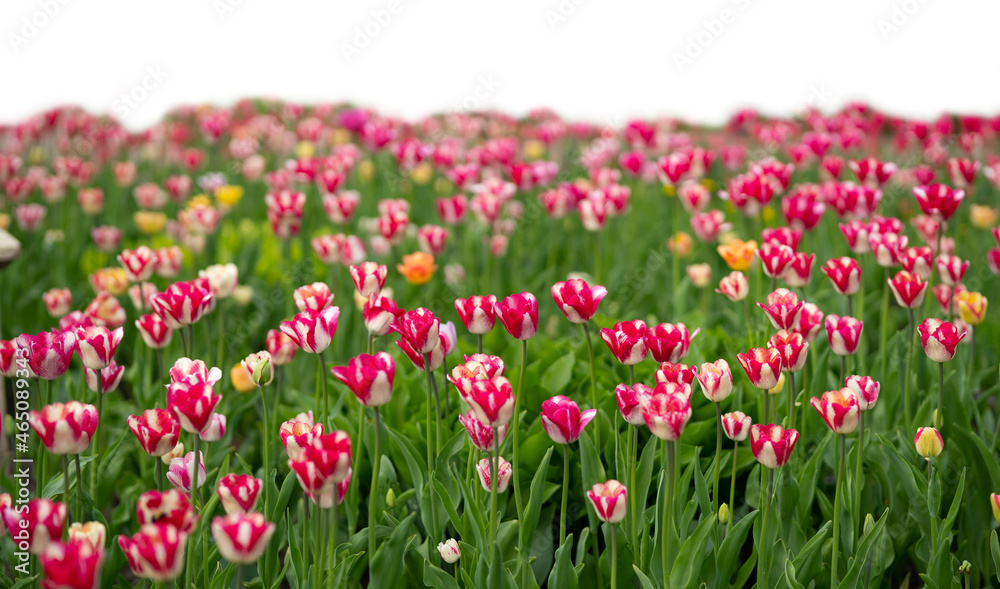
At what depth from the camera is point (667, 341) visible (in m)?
1.91

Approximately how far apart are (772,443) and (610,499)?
0.40 metres

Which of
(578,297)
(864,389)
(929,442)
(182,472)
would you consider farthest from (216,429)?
(929,442)

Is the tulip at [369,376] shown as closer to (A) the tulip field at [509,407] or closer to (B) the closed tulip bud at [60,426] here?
(A) the tulip field at [509,407]

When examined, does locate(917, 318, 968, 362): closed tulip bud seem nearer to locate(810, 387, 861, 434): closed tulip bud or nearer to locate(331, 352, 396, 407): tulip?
locate(810, 387, 861, 434): closed tulip bud

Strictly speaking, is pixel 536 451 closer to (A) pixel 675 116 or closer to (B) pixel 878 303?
(B) pixel 878 303

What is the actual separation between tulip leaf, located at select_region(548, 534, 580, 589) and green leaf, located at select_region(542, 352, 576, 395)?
90 centimetres

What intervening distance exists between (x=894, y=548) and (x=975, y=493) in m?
0.35

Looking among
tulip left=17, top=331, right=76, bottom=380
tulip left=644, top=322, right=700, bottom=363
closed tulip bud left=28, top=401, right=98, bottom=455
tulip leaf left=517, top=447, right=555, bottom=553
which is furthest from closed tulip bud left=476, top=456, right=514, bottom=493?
tulip left=17, top=331, right=76, bottom=380

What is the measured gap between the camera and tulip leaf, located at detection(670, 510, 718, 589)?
6.11 ft

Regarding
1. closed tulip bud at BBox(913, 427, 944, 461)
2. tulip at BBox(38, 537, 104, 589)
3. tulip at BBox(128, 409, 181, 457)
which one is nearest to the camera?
tulip at BBox(38, 537, 104, 589)

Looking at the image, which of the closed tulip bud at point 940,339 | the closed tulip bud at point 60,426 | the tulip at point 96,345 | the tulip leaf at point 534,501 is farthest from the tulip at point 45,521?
the closed tulip bud at point 940,339

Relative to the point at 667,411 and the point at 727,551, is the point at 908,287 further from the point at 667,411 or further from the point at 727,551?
the point at 667,411

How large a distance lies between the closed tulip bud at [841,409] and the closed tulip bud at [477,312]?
795 mm

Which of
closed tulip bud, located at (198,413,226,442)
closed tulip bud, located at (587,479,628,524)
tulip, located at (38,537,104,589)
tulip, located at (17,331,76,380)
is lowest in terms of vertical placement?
A: closed tulip bud, located at (198,413,226,442)
